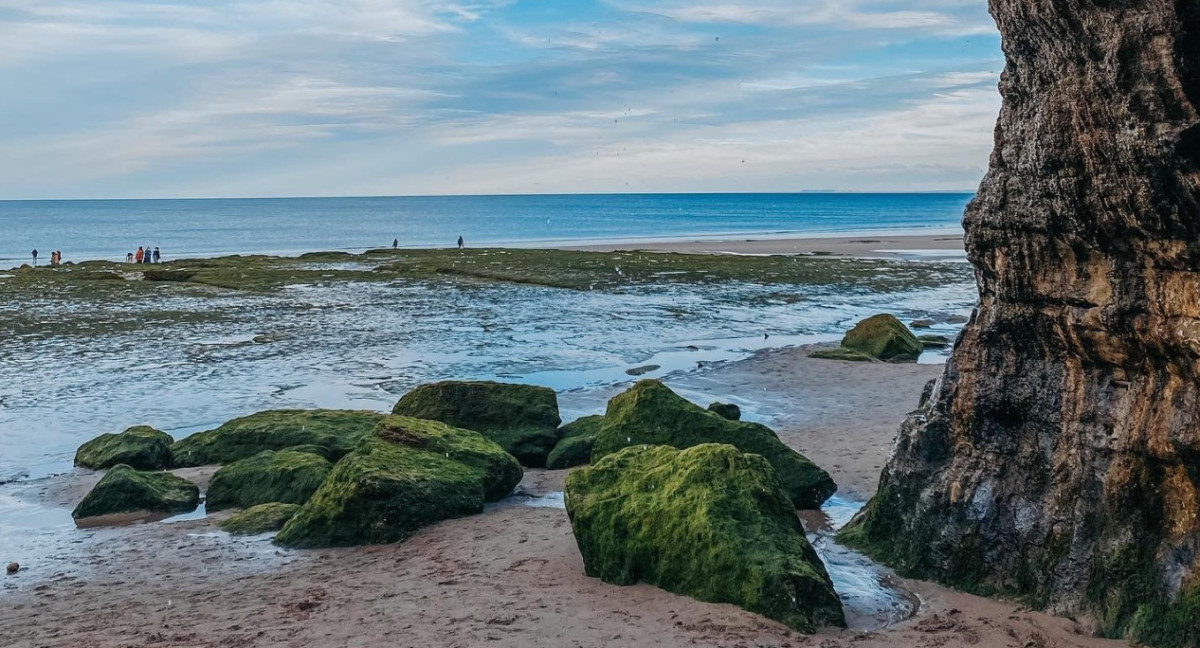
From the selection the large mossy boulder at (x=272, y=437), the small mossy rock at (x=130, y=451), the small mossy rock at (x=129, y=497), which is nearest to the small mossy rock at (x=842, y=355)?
the large mossy boulder at (x=272, y=437)

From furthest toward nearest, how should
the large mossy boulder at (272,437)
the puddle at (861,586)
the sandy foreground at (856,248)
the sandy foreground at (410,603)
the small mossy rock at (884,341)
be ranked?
the sandy foreground at (856,248), the small mossy rock at (884,341), the large mossy boulder at (272,437), the puddle at (861,586), the sandy foreground at (410,603)

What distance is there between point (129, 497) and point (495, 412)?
214 inches

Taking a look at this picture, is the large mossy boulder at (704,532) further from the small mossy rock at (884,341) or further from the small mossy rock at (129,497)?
the small mossy rock at (884,341)

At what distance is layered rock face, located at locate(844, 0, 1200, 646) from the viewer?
26.3ft

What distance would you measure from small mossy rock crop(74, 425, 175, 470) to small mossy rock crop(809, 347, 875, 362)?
15187mm

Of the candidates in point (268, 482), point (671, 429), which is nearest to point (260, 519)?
point (268, 482)

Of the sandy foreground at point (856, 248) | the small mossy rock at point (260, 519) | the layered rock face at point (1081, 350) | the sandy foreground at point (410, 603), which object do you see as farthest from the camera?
the sandy foreground at point (856, 248)

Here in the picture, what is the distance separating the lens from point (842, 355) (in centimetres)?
2545

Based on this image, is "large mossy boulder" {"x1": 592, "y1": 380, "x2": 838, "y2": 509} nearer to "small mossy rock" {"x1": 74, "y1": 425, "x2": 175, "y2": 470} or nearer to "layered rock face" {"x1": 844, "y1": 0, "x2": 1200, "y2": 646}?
"layered rock face" {"x1": 844, "y1": 0, "x2": 1200, "y2": 646}

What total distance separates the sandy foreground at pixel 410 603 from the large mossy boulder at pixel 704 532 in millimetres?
199

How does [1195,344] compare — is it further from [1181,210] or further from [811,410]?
[811,410]

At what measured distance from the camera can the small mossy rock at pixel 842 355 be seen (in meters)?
25.1

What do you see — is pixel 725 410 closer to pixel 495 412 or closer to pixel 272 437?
pixel 495 412

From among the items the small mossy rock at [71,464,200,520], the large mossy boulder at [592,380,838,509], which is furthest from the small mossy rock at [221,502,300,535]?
the large mossy boulder at [592,380,838,509]
